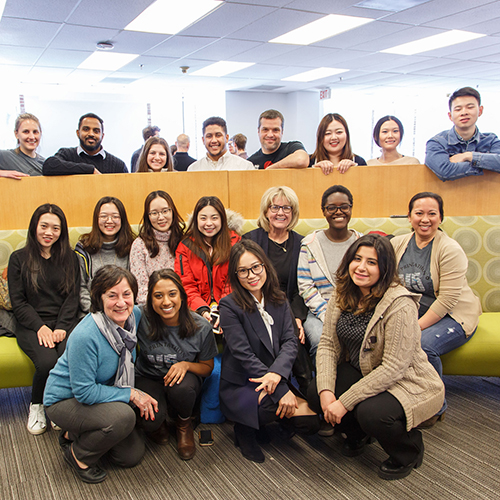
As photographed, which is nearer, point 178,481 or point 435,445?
point 178,481

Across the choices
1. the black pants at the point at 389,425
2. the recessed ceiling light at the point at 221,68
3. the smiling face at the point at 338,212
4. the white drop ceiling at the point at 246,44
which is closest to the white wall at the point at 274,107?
the white drop ceiling at the point at 246,44

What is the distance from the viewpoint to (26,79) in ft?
26.8

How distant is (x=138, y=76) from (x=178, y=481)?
7.81 m

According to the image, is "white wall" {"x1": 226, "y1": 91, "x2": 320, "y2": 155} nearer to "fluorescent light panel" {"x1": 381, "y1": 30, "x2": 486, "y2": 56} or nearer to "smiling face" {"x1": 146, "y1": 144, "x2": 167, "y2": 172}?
"fluorescent light panel" {"x1": 381, "y1": 30, "x2": 486, "y2": 56}

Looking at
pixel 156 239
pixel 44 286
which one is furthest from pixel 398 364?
pixel 44 286

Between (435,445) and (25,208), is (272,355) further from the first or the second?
(25,208)

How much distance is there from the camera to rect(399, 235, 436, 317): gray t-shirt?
2.54 meters

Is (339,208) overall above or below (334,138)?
below

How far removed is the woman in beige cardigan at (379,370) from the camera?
192cm

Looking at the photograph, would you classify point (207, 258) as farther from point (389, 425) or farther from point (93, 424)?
point (389, 425)

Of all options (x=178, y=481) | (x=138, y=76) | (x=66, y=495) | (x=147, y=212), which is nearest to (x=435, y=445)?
(x=178, y=481)

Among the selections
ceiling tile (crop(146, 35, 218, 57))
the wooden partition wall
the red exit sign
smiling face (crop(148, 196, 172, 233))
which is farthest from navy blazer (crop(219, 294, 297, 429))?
the red exit sign

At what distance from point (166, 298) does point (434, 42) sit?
6.21m

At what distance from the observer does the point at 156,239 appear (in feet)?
9.35
